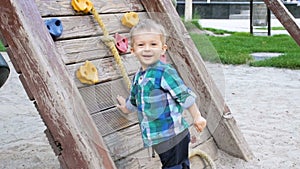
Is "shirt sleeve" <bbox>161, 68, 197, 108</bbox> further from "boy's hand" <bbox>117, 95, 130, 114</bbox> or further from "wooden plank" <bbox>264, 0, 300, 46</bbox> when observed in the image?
"wooden plank" <bbox>264, 0, 300, 46</bbox>

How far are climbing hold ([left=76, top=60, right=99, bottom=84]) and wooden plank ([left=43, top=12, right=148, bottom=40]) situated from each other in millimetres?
178

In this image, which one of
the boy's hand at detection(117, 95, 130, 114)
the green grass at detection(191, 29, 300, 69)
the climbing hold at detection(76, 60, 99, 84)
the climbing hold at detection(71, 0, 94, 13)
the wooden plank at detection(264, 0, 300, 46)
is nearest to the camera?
the boy's hand at detection(117, 95, 130, 114)

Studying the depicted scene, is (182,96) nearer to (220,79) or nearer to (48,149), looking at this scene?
(220,79)

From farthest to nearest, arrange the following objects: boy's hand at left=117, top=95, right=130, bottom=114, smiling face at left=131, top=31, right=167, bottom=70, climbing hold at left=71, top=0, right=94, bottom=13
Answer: climbing hold at left=71, top=0, right=94, bottom=13, boy's hand at left=117, top=95, right=130, bottom=114, smiling face at left=131, top=31, right=167, bottom=70

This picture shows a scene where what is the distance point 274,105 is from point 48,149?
78.7 inches

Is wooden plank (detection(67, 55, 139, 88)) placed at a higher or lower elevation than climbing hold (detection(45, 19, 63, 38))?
lower

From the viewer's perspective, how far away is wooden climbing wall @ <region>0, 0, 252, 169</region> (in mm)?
1751

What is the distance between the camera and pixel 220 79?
198 cm

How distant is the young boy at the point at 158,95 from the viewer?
1598 millimetres

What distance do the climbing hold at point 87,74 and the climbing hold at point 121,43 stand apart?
8.7 inches

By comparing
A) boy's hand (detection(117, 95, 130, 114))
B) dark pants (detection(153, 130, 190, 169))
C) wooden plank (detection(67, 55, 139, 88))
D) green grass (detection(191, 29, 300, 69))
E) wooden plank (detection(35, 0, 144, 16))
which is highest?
wooden plank (detection(35, 0, 144, 16))

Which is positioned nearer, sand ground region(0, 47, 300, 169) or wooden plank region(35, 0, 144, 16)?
wooden plank region(35, 0, 144, 16)

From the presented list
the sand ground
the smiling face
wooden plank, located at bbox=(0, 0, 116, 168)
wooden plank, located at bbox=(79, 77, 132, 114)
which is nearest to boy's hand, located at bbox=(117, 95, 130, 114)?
wooden plank, located at bbox=(79, 77, 132, 114)

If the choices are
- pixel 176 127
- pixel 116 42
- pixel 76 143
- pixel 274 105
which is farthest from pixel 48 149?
pixel 274 105
